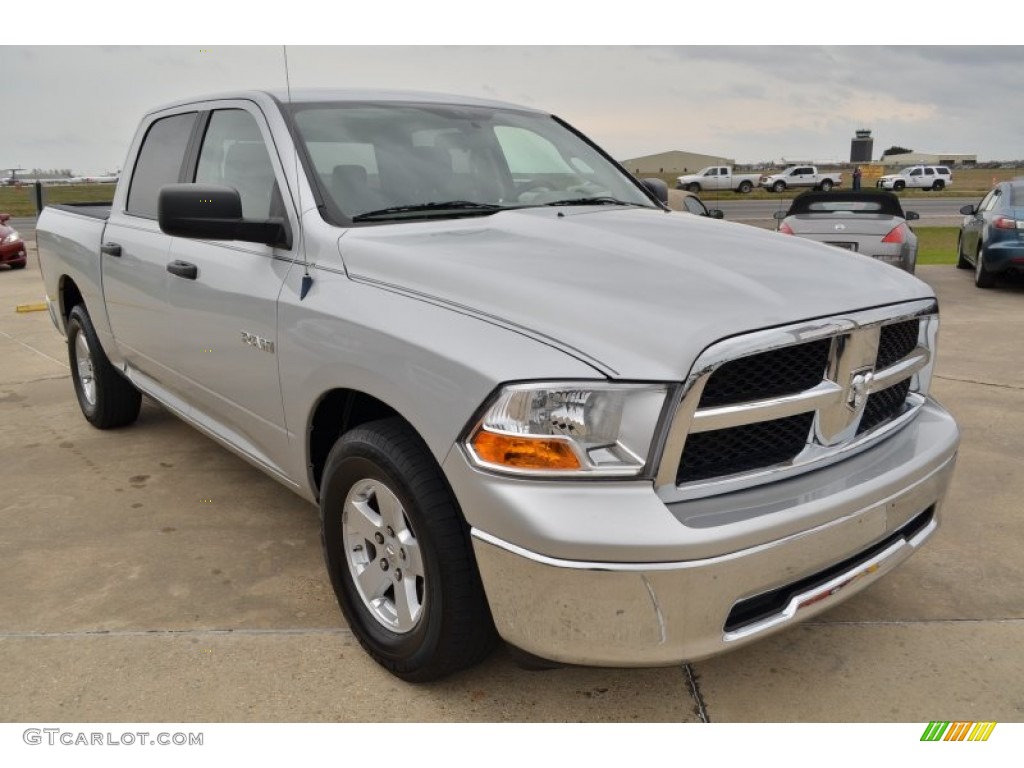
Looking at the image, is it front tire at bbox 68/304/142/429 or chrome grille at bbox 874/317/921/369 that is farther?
front tire at bbox 68/304/142/429

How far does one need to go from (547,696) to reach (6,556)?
242cm

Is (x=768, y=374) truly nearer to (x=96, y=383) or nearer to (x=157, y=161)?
(x=157, y=161)

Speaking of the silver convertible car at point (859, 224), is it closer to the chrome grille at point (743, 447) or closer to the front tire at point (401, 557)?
the chrome grille at point (743, 447)

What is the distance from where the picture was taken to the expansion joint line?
2.56 m

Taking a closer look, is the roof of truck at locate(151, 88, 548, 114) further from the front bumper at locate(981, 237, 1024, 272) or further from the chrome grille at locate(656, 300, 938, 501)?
the front bumper at locate(981, 237, 1024, 272)

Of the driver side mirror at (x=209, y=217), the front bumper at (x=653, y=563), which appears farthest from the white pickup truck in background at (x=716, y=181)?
the front bumper at (x=653, y=563)

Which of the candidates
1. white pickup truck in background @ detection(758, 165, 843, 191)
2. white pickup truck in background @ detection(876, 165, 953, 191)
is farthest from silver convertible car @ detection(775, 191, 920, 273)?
white pickup truck in background @ detection(876, 165, 953, 191)

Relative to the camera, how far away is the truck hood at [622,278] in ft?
7.13

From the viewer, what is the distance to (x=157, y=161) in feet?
14.5

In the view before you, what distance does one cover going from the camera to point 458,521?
233cm

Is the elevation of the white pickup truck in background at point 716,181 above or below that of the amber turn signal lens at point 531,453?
below

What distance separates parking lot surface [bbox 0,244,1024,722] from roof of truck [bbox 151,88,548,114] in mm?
1825
